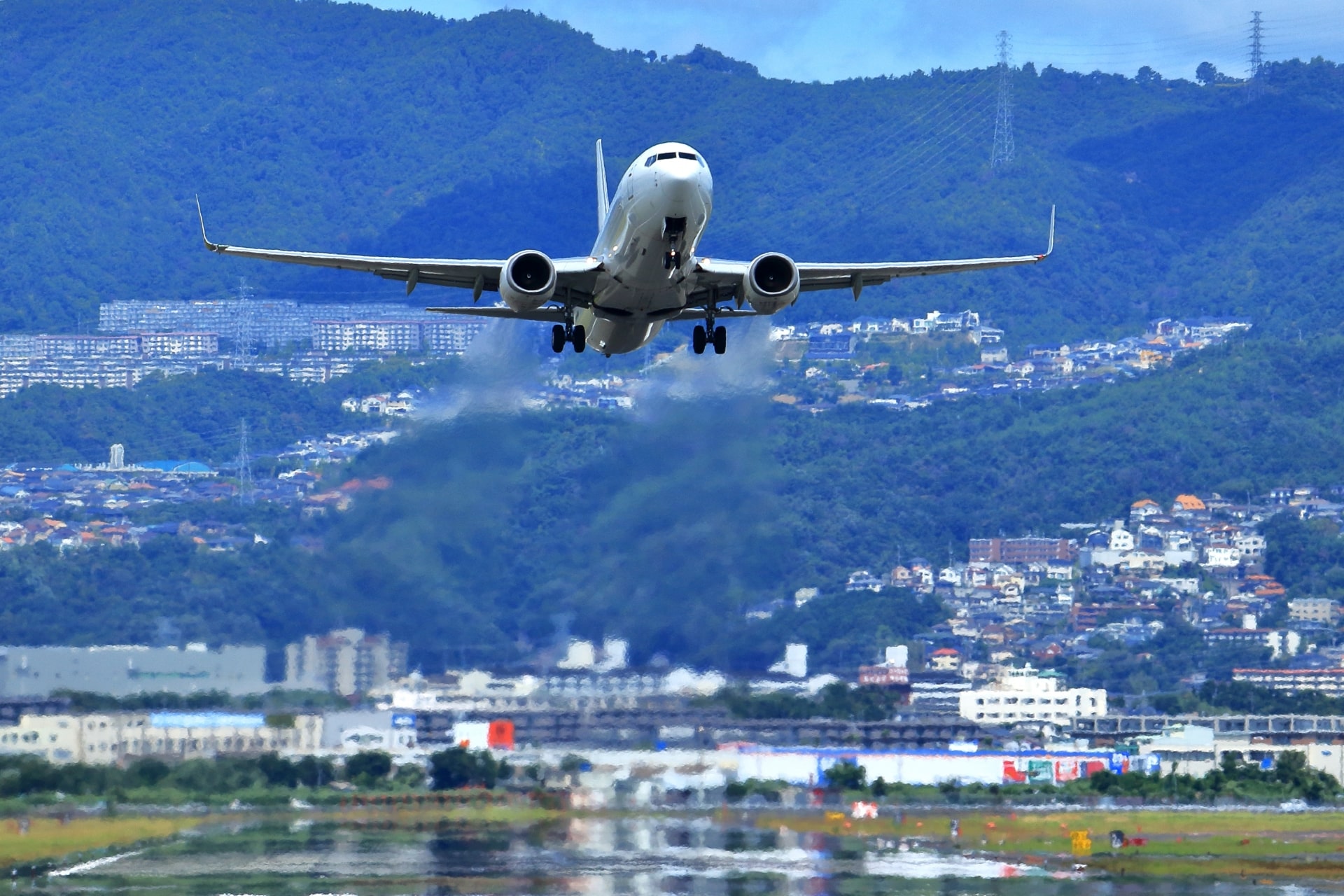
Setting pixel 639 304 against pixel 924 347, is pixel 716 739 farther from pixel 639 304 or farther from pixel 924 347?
pixel 924 347

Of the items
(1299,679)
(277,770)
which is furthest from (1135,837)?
(1299,679)

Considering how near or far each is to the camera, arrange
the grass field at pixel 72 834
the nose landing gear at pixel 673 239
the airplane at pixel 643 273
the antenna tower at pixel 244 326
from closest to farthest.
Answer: the nose landing gear at pixel 673 239
the airplane at pixel 643 273
the grass field at pixel 72 834
the antenna tower at pixel 244 326

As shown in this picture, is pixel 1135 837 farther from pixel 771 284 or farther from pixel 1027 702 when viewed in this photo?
pixel 771 284

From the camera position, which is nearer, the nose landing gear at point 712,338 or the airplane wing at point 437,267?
the airplane wing at point 437,267

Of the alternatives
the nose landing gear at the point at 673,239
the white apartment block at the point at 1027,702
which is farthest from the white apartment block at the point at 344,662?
the nose landing gear at the point at 673,239

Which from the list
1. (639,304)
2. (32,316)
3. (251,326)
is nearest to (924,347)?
(251,326)

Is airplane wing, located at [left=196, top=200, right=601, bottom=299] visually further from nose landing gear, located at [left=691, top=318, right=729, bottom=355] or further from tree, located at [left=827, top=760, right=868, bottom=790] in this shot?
tree, located at [left=827, top=760, right=868, bottom=790]

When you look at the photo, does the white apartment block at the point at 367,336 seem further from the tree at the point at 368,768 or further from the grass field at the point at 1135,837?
the tree at the point at 368,768
